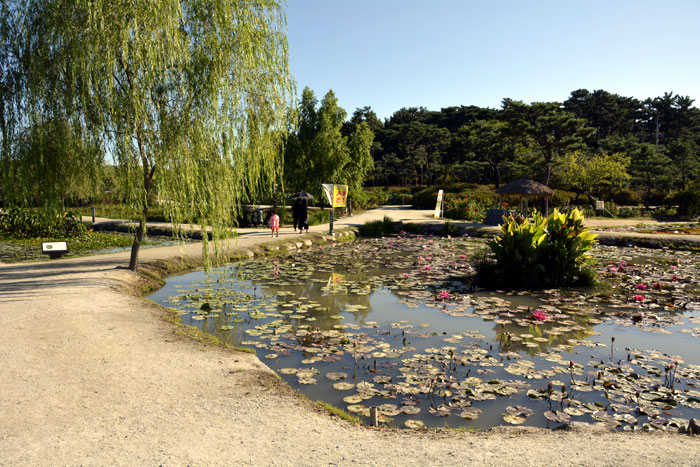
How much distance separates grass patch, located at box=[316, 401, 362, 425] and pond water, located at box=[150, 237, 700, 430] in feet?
0.59

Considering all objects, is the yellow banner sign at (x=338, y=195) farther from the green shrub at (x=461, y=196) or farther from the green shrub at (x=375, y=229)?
the green shrub at (x=461, y=196)

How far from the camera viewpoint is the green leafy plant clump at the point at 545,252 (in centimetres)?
895

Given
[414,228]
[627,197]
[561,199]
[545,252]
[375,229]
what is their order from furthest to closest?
[627,197]
[561,199]
[414,228]
[375,229]
[545,252]

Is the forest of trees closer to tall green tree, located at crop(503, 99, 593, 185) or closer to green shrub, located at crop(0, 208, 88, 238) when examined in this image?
tall green tree, located at crop(503, 99, 593, 185)

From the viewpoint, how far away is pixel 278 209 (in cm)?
2069

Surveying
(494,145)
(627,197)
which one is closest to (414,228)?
(627,197)

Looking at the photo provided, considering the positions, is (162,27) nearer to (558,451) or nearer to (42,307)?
(42,307)

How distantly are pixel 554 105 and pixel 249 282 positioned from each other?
31691 mm

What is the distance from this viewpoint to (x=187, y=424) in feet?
11.1

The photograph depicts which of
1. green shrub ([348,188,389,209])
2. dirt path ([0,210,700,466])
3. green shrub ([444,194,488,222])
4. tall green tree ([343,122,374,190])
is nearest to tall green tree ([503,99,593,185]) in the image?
green shrub ([444,194,488,222])

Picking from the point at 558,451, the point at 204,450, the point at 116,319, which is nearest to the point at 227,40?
the point at 116,319

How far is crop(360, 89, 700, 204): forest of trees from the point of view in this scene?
3238cm

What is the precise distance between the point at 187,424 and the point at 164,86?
18.8ft

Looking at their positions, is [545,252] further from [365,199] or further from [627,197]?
[627,197]
